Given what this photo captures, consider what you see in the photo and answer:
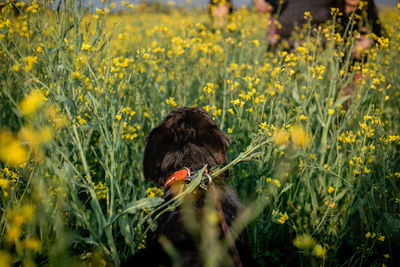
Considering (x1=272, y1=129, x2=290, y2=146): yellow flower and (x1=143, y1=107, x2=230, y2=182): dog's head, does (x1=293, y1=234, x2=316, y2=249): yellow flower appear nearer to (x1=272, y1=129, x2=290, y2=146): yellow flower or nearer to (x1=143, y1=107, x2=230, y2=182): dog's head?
(x1=272, y1=129, x2=290, y2=146): yellow flower

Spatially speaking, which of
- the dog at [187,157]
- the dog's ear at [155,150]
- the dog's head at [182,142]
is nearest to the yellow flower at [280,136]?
the dog at [187,157]

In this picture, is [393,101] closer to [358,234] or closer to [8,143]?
[358,234]

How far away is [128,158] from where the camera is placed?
7.72 feet

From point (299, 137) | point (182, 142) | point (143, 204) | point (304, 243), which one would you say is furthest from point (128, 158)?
point (304, 243)

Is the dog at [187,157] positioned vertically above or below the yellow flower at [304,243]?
above

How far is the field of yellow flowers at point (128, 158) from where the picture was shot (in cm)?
120

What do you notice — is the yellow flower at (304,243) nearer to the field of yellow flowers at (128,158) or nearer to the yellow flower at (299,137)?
the field of yellow flowers at (128,158)

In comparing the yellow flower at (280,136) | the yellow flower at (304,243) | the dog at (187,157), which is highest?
the yellow flower at (280,136)

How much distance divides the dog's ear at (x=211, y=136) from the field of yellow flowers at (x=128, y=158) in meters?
0.18

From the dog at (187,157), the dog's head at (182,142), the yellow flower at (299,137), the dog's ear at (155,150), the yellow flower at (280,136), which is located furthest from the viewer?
the dog's ear at (155,150)

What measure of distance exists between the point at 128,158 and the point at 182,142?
1.98 ft

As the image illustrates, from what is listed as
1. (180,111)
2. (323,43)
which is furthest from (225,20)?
(180,111)

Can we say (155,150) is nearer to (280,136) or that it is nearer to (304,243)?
(280,136)

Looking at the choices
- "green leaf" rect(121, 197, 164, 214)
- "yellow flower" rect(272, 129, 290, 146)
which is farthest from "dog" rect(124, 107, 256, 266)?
"yellow flower" rect(272, 129, 290, 146)
